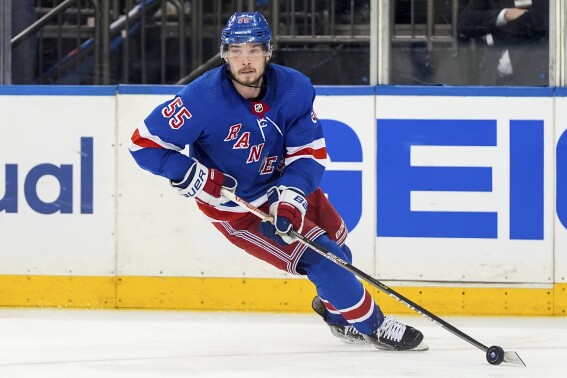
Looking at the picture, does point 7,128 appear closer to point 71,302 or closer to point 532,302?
point 71,302

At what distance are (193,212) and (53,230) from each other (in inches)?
22.7

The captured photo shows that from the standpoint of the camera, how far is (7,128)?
17.5ft

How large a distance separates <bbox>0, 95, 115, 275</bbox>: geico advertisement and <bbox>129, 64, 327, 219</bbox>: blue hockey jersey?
117 centimetres

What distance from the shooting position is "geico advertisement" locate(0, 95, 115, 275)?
17.4ft

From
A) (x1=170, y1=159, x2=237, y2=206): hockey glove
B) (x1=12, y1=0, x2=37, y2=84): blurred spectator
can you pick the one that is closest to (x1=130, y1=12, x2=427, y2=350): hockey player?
(x1=170, y1=159, x2=237, y2=206): hockey glove

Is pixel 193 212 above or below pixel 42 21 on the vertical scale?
below

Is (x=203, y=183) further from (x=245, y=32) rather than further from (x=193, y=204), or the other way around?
(x=193, y=204)

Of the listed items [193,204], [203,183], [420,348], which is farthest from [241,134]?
[193,204]

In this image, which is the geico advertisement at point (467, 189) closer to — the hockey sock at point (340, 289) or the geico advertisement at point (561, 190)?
the geico advertisement at point (561, 190)

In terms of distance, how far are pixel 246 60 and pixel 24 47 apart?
1800mm

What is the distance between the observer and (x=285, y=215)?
397 centimetres

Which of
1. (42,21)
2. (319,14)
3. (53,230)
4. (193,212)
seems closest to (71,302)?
(53,230)

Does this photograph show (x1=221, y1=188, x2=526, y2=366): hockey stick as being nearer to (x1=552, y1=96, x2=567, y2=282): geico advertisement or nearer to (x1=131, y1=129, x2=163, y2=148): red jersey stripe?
(x1=131, y1=129, x2=163, y2=148): red jersey stripe

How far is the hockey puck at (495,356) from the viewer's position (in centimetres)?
389
